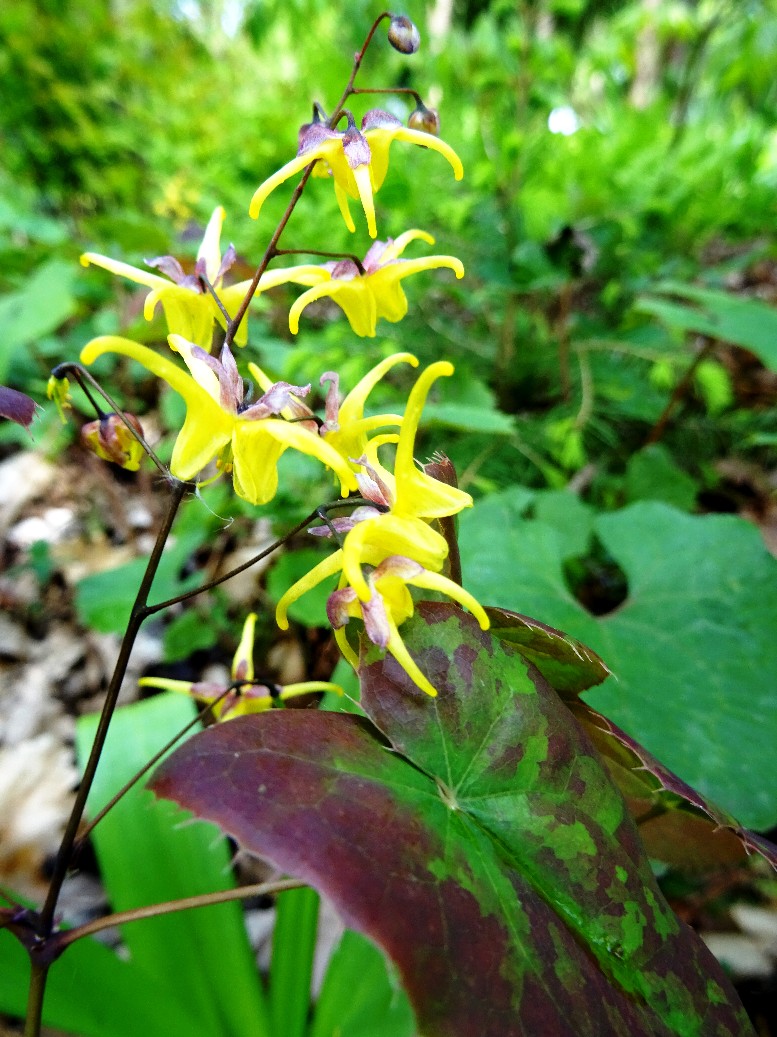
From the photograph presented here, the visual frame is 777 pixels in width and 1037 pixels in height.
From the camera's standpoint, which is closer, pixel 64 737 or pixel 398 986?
pixel 398 986

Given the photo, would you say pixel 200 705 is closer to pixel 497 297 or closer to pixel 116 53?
pixel 497 297

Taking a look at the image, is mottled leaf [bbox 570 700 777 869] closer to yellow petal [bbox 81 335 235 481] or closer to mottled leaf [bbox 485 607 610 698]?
mottled leaf [bbox 485 607 610 698]

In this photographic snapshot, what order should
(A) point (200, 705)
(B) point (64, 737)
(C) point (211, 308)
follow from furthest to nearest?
1. (B) point (64, 737)
2. (A) point (200, 705)
3. (C) point (211, 308)

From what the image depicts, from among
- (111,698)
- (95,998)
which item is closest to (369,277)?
(111,698)

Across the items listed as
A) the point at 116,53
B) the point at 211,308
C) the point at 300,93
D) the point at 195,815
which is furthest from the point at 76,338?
the point at 195,815

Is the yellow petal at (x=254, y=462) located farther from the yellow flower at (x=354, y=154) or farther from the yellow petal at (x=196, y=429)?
the yellow flower at (x=354, y=154)

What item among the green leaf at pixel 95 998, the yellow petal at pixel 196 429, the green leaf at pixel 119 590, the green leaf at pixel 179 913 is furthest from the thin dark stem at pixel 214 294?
the green leaf at pixel 119 590

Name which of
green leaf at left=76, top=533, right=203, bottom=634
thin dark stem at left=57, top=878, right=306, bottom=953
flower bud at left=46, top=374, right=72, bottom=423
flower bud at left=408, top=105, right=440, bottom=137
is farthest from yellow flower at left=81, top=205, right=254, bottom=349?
green leaf at left=76, top=533, right=203, bottom=634
